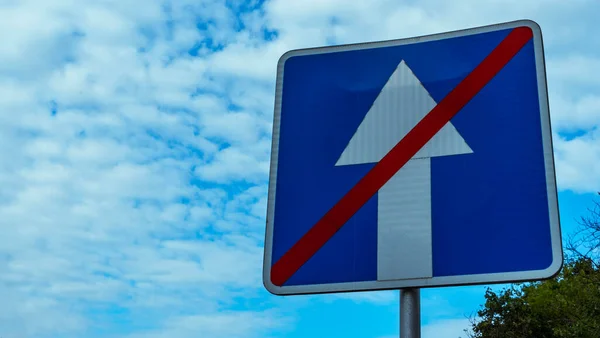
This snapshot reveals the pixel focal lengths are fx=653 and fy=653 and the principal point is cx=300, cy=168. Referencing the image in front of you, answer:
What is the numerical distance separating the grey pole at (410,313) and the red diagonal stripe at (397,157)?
291 millimetres

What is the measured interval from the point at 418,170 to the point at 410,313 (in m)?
0.41

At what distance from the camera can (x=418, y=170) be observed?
6.17 feet

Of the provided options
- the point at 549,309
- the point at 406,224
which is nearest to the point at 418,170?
the point at 406,224

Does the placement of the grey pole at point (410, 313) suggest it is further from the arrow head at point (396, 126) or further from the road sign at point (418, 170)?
the arrow head at point (396, 126)

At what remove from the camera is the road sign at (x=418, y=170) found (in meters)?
1.77

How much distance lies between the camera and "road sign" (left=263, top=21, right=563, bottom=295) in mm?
1771

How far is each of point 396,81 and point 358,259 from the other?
23.3 inches

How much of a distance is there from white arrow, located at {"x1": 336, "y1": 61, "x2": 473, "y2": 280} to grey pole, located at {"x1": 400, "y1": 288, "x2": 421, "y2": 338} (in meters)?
0.05

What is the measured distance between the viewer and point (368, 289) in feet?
5.95

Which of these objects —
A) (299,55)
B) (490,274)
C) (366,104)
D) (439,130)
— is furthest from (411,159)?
(299,55)

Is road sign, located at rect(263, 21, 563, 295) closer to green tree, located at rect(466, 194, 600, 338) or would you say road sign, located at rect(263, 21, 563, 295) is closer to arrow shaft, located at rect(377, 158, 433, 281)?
arrow shaft, located at rect(377, 158, 433, 281)

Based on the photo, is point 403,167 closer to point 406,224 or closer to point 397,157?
point 397,157

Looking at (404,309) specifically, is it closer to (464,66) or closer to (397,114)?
(397,114)

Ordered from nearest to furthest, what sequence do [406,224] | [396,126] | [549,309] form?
[406,224] → [396,126] → [549,309]
